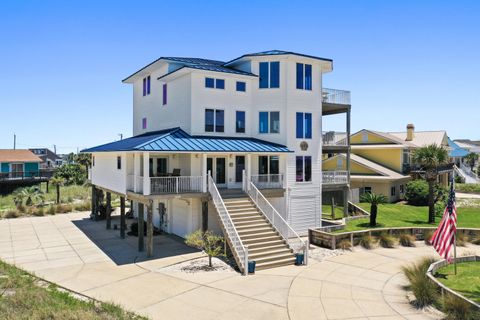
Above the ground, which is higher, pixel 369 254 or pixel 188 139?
pixel 188 139

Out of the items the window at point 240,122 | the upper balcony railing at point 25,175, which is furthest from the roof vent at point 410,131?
the upper balcony railing at point 25,175

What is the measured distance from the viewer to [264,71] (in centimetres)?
2595

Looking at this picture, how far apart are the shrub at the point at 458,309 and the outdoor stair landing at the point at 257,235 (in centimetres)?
770

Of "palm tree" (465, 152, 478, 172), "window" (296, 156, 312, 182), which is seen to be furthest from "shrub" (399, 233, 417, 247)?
"palm tree" (465, 152, 478, 172)

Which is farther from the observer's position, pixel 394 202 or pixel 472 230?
pixel 394 202

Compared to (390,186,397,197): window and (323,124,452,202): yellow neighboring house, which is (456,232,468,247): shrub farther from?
(390,186,397,197): window

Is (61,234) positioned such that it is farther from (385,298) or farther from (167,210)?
(385,298)

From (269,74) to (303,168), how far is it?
7.04 meters

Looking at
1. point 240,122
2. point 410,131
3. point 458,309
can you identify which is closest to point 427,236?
point 458,309

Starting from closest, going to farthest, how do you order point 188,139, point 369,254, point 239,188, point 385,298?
point 385,298, point 369,254, point 188,139, point 239,188

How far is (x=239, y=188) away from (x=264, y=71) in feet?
27.6

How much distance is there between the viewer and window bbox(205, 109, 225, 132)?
24.7 m

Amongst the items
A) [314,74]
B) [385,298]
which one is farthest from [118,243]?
[314,74]

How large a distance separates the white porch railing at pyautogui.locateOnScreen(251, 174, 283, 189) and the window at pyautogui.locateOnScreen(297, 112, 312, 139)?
133 inches
